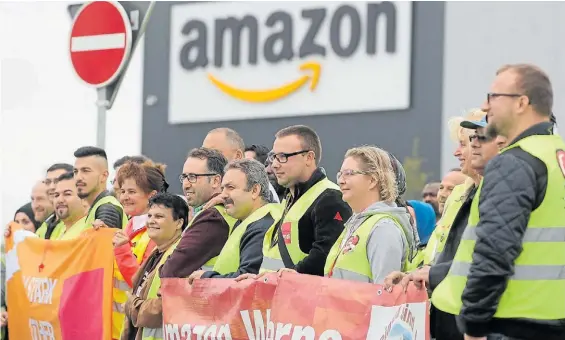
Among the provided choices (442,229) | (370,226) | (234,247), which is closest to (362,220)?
(370,226)

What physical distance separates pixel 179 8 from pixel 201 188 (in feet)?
80.9

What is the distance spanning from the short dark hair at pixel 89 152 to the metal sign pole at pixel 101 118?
0.75 feet

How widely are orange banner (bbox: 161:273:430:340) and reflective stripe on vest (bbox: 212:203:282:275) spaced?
0.19m

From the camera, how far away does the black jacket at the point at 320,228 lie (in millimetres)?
8531

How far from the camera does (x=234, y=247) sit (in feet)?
30.0

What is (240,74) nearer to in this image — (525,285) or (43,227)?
(43,227)

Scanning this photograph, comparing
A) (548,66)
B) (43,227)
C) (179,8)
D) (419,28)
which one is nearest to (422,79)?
(419,28)

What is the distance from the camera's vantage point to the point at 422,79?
98.0 ft

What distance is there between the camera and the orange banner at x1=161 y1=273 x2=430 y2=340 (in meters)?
7.44

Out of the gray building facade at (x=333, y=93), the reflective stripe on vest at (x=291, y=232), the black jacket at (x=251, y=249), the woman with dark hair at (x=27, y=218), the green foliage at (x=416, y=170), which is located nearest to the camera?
the reflective stripe on vest at (x=291, y=232)

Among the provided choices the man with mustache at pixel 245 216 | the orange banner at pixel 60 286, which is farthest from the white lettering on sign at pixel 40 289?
the man with mustache at pixel 245 216

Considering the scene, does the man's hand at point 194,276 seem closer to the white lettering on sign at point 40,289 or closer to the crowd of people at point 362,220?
the crowd of people at point 362,220

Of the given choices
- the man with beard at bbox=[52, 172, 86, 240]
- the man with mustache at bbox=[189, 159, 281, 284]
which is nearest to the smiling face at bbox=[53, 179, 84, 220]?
the man with beard at bbox=[52, 172, 86, 240]

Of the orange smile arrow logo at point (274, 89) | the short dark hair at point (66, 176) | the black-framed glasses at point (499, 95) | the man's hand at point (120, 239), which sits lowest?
the man's hand at point (120, 239)
